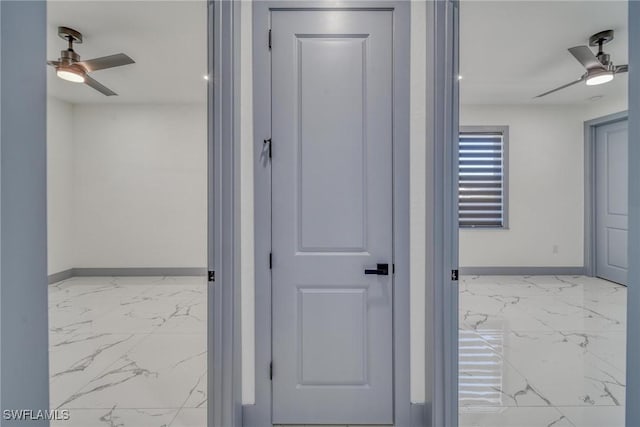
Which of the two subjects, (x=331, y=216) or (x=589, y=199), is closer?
(x=331, y=216)

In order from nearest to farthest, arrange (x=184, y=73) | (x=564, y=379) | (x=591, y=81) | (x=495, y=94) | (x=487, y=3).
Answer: (x=564, y=379)
(x=487, y=3)
(x=591, y=81)
(x=184, y=73)
(x=495, y=94)

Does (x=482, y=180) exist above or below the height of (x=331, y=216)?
above

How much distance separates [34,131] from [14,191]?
0.08 m

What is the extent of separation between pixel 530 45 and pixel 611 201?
3.01 meters

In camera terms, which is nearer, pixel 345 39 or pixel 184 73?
pixel 345 39

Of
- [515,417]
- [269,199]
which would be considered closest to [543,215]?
[515,417]

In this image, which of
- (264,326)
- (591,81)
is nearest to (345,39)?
(264,326)

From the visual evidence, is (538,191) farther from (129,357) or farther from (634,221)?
(129,357)

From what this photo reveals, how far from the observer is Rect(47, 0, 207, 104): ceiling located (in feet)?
9.22

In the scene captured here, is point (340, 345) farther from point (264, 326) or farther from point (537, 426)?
point (537, 426)

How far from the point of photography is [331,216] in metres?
1.81

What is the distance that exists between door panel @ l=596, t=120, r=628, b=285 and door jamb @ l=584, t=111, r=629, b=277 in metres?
0.05

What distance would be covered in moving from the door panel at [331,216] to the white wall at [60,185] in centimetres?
468

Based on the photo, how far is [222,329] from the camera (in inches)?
64.7
